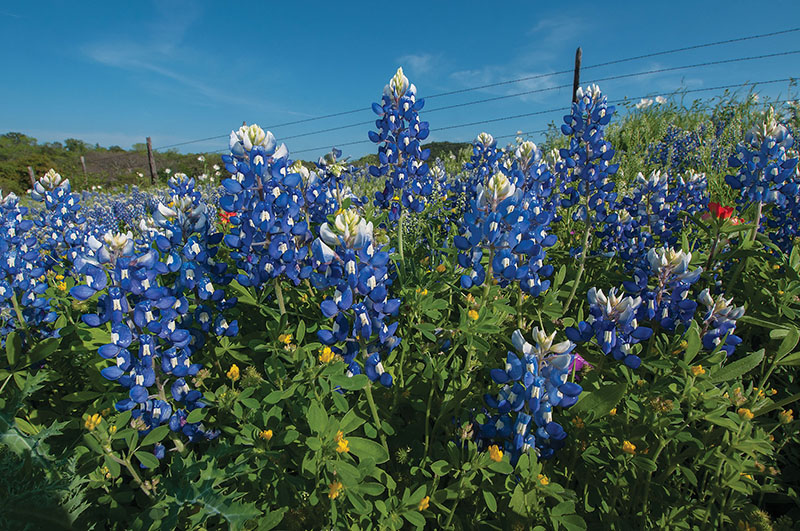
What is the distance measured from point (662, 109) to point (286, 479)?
1107 cm

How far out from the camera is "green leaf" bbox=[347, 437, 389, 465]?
1.47 m

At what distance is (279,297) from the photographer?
6.55 feet

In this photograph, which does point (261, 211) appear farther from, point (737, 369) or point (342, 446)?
point (737, 369)

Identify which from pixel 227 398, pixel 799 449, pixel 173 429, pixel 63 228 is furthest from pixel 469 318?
pixel 63 228

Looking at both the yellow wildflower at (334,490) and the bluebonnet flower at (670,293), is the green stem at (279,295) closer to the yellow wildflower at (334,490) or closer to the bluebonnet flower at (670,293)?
the yellow wildflower at (334,490)

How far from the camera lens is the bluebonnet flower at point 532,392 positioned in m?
1.46

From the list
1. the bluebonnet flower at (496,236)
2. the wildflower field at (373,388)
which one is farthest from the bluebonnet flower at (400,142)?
the bluebonnet flower at (496,236)

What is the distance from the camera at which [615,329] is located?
1.71 meters

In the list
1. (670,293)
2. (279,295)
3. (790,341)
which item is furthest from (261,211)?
(790,341)

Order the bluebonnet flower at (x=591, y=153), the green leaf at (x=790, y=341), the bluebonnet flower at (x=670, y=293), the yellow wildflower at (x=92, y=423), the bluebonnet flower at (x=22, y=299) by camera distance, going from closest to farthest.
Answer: the yellow wildflower at (x=92, y=423) < the green leaf at (x=790, y=341) < the bluebonnet flower at (x=670, y=293) < the bluebonnet flower at (x=22, y=299) < the bluebonnet flower at (x=591, y=153)

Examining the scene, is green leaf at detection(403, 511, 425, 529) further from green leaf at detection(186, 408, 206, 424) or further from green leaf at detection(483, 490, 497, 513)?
green leaf at detection(186, 408, 206, 424)

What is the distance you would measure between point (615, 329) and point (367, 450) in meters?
1.13

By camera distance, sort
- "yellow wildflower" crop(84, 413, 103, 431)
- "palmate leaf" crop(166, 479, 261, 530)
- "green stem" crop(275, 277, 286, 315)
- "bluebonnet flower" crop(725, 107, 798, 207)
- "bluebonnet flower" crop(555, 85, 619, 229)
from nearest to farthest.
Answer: "palmate leaf" crop(166, 479, 261, 530), "yellow wildflower" crop(84, 413, 103, 431), "green stem" crop(275, 277, 286, 315), "bluebonnet flower" crop(725, 107, 798, 207), "bluebonnet flower" crop(555, 85, 619, 229)

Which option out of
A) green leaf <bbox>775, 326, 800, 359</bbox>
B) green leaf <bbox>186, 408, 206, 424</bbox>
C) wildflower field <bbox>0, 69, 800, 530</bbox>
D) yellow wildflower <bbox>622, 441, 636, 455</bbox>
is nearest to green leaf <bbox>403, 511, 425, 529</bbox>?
wildflower field <bbox>0, 69, 800, 530</bbox>
